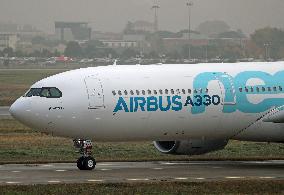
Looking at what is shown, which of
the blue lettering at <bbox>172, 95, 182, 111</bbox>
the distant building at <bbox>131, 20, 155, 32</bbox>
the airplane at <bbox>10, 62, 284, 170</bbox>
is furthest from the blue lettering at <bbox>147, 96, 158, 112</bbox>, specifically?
the distant building at <bbox>131, 20, 155, 32</bbox>

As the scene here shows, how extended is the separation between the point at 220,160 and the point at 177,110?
5799 mm

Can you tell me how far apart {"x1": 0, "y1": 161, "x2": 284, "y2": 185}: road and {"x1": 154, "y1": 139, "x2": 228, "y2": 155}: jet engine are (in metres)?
0.59

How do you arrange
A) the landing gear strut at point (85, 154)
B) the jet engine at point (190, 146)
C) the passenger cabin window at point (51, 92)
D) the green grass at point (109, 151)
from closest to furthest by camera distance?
the passenger cabin window at point (51, 92) → the landing gear strut at point (85, 154) → the jet engine at point (190, 146) → the green grass at point (109, 151)

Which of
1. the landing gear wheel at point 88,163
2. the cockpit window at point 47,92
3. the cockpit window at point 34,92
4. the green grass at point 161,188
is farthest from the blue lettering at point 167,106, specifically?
the green grass at point 161,188

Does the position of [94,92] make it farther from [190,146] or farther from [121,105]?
[190,146]

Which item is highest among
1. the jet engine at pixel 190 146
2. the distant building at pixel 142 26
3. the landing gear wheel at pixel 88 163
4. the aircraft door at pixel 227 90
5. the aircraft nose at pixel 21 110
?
the distant building at pixel 142 26

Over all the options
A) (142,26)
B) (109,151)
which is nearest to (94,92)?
(109,151)

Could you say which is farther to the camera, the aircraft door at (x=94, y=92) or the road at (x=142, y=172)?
the aircraft door at (x=94, y=92)

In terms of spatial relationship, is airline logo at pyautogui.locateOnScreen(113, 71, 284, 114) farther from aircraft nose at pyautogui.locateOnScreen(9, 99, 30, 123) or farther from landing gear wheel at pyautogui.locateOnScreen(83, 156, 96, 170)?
aircraft nose at pyautogui.locateOnScreen(9, 99, 30, 123)

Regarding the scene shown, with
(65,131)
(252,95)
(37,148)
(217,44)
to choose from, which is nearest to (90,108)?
(65,131)

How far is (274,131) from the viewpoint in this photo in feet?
116

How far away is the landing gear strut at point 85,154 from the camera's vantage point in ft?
110

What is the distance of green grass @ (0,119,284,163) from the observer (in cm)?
3994

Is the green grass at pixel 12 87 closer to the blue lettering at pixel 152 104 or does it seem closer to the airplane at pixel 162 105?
the airplane at pixel 162 105
